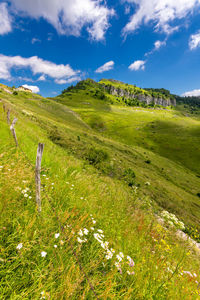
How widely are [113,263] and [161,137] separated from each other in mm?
90915

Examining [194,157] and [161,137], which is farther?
[161,137]

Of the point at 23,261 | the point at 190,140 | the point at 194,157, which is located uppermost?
the point at 23,261

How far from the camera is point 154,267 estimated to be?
3.10m

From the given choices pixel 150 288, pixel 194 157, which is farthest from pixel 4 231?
pixel 194 157

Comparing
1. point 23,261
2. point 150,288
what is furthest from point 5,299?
point 150,288

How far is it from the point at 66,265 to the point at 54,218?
44.1 inches

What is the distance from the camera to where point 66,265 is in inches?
89.8

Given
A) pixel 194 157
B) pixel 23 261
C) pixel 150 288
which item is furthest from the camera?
pixel 194 157

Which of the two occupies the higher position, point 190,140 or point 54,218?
point 54,218

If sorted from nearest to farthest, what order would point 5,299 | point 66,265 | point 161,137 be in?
point 5,299 → point 66,265 → point 161,137

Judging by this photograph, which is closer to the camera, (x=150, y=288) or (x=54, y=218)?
(x=150, y=288)

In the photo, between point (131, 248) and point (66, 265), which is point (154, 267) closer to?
point (131, 248)

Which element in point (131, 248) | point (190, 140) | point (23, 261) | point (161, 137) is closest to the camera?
point (23, 261)

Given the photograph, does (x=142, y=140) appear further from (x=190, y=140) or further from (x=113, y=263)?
(x=113, y=263)
